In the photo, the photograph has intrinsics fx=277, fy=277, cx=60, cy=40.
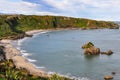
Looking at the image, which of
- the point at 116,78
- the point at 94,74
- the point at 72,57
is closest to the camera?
the point at 116,78

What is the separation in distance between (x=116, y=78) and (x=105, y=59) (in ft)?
118

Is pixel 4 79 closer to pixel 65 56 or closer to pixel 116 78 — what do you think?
pixel 116 78

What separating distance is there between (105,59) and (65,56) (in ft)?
66.5

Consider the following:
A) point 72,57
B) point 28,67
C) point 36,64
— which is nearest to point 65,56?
point 72,57

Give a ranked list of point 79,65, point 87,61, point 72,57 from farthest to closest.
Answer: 1. point 72,57
2. point 87,61
3. point 79,65

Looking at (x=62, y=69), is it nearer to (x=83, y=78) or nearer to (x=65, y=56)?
(x=83, y=78)

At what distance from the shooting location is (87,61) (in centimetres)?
12381

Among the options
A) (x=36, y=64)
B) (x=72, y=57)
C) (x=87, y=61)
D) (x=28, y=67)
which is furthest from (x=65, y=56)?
(x=28, y=67)

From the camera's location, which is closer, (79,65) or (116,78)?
(116,78)

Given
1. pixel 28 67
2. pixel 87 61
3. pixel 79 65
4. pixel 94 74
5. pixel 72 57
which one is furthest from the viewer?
pixel 72 57

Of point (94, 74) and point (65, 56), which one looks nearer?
point (94, 74)

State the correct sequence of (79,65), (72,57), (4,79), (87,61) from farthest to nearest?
1. (72,57)
2. (87,61)
3. (79,65)
4. (4,79)

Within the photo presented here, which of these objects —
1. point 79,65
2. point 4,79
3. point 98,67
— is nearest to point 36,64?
point 79,65

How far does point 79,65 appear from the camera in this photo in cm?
11519
